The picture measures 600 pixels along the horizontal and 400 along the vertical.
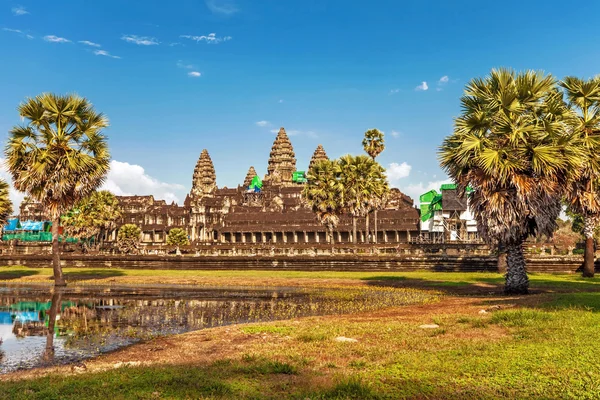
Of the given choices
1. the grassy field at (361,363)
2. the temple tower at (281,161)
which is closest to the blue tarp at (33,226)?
the temple tower at (281,161)

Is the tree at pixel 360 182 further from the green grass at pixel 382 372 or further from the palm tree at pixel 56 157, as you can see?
the green grass at pixel 382 372

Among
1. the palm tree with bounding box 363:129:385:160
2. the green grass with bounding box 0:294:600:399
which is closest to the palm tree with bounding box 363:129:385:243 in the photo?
the palm tree with bounding box 363:129:385:160

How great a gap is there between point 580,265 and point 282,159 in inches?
4754

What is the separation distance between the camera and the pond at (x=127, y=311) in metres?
12.2

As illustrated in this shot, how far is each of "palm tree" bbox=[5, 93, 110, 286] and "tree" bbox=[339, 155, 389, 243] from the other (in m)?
30.5

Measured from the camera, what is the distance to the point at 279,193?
129 metres

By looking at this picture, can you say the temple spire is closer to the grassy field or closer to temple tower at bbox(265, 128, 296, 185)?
temple tower at bbox(265, 128, 296, 185)

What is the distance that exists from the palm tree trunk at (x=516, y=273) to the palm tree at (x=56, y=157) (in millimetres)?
22659

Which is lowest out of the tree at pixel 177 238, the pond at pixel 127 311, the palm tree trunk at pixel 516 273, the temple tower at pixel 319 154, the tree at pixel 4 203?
the pond at pixel 127 311

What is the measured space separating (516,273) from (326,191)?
115 ft

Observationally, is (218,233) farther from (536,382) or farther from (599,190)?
(536,382)

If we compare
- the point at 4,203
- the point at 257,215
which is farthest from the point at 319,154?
the point at 4,203

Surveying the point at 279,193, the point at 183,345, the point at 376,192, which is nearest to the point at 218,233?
the point at 279,193

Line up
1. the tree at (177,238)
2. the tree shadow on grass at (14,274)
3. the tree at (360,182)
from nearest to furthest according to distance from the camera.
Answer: the tree shadow on grass at (14,274), the tree at (360,182), the tree at (177,238)
